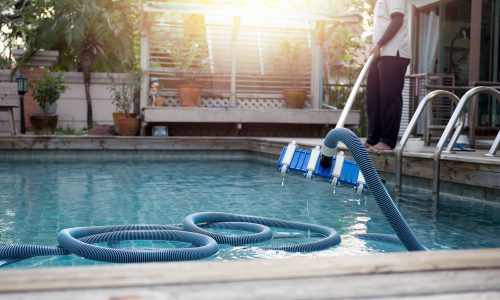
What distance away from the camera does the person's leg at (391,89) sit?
232 inches

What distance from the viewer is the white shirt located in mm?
5926

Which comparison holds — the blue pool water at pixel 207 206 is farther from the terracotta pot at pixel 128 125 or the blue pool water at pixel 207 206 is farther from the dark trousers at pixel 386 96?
the terracotta pot at pixel 128 125

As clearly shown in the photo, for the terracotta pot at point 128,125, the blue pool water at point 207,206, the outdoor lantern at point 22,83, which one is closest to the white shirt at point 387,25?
the blue pool water at point 207,206

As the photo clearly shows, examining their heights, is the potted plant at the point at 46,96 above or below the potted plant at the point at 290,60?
below

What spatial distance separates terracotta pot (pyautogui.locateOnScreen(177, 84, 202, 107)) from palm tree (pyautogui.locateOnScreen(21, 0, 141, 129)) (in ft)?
10.3

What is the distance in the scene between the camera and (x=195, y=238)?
11.4 ft

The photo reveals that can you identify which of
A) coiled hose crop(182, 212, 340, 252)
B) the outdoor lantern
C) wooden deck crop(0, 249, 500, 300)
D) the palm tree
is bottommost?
coiled hose crop(182, 212, 340, 252)

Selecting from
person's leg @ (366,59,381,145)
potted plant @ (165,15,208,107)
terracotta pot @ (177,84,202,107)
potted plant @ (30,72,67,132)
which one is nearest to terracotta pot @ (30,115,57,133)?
potted plant @ (30,72,67,132)

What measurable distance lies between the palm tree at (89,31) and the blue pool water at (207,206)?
279 inches

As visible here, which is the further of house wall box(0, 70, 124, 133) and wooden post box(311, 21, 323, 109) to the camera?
house wall box(0, 70, 124, 133)

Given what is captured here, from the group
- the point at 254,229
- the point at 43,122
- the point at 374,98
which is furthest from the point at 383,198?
the point at 43,122

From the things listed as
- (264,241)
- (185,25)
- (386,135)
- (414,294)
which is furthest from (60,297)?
(185,25)

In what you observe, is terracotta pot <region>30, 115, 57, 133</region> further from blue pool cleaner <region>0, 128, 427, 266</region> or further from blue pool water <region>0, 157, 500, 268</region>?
blue pool cleaner <region>0, 128, 427, 266</region>

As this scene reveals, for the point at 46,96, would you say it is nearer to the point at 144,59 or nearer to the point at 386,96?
the point at 144,59
